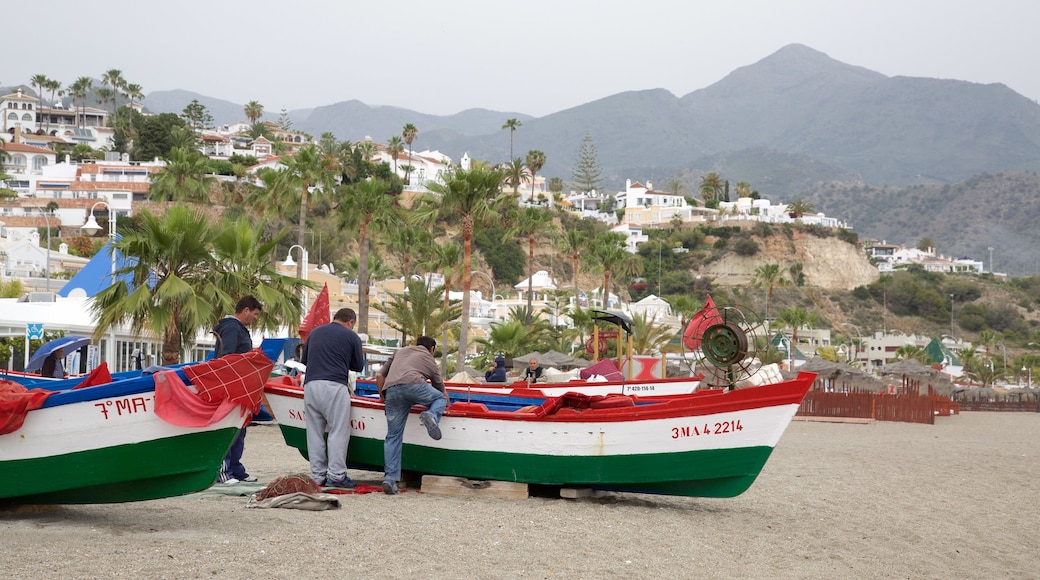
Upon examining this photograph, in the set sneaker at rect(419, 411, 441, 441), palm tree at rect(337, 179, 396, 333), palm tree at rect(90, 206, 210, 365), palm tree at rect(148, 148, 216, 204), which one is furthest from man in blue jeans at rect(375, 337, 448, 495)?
palm tree at rect(148, 148, 216, 204)

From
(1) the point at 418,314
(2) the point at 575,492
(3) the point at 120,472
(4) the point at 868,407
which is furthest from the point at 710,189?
(3) the point at 120,472

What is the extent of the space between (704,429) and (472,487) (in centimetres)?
243

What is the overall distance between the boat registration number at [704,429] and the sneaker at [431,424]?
2.34 meters

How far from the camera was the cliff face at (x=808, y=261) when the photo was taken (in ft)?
490

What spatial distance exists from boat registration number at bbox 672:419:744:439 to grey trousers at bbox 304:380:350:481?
3261 mm

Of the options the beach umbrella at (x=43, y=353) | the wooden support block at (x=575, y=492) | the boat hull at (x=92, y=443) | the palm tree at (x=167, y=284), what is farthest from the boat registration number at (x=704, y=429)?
the palm tree at (x=167, y=284)

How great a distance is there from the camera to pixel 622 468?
11.0 m

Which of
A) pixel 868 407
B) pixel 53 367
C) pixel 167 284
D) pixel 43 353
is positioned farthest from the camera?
pixel 868 407

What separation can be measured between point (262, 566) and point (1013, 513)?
9.72m

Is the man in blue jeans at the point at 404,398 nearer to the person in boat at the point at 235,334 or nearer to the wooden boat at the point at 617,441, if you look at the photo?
the wooden boat at the point at 617,441

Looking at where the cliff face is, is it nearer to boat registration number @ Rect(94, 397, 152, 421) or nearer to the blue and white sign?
the blue and white sign

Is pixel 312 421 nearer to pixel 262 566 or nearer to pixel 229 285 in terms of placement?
pixel 262 566

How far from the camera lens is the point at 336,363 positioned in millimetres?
10695

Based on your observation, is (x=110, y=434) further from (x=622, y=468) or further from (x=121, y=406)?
(x=622, y=468)
